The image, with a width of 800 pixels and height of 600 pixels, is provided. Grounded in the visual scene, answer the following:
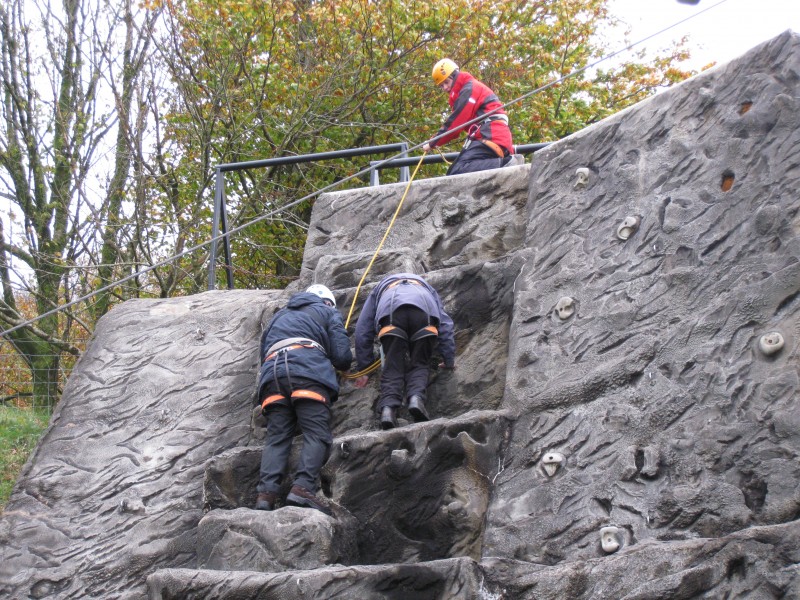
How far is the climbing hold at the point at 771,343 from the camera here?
16.5 feet

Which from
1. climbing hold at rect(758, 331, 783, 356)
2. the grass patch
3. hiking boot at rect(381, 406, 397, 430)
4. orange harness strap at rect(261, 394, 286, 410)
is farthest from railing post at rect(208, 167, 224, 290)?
climbing hold at rect(758, 331, 783, 356)

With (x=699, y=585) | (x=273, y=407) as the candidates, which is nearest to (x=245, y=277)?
(x=273, y=407)

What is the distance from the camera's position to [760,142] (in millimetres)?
5832

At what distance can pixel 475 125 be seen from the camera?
870 centimetres

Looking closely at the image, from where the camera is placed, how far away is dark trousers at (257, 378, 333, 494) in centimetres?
603

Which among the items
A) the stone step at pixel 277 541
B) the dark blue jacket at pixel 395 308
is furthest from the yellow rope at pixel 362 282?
the stone step at pixel 277 541

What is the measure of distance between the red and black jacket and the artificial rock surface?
2.52ft

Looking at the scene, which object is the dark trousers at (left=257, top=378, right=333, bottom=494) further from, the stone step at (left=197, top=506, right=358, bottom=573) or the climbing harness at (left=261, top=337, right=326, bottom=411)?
the stone step at (left=197, top=506, right=358, bottom=573)

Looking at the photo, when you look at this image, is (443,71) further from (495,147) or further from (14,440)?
(14,440)

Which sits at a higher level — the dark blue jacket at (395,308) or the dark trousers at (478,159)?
the dark trousers at (478,159)

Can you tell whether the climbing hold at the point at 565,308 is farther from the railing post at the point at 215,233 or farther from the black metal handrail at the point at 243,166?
the railing post at the point at 215,233

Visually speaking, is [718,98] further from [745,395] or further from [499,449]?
[499,449]

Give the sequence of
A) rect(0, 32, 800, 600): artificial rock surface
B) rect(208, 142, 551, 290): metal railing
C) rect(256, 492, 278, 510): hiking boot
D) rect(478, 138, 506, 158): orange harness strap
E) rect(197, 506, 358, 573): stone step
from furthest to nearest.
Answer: rect(208, 142, 551, 290): metal railing < rect(478, 138, 506, 158): orange harness strap < rect(256, 492, 278, 510): hiking boot < rect(197, 506, 358, 573): stone step < rect(0, 32, 800, 600): artificial rock surface

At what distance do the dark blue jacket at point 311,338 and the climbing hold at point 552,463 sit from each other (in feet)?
4.90
